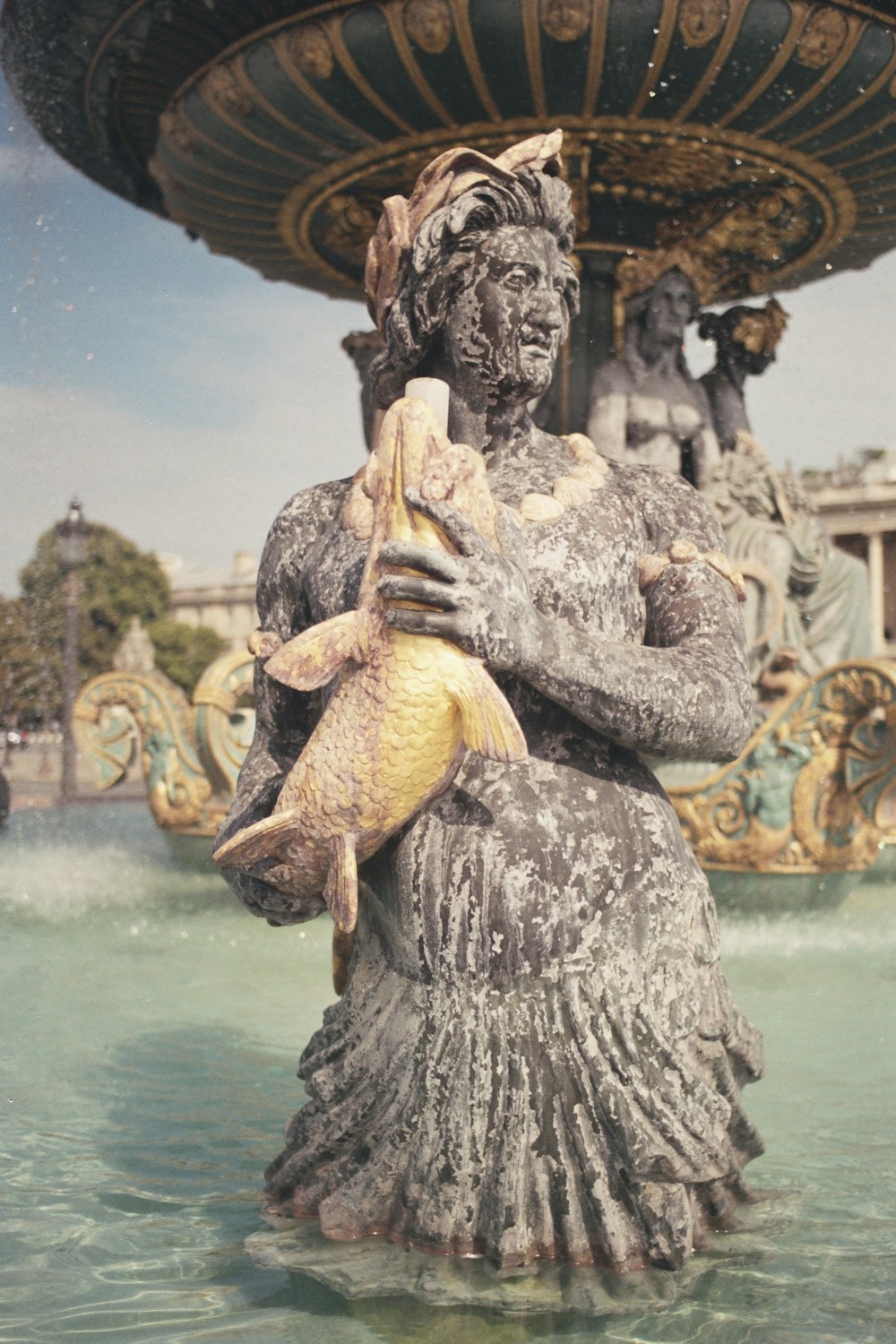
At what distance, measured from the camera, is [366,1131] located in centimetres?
239

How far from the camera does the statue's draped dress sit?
2234mm

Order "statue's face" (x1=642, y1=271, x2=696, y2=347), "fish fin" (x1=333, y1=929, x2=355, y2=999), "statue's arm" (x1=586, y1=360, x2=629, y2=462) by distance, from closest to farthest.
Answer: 1. "fish fin" (x1=333, y1=929, x2=355, y2=999)
2. "statue's arm" (x1=586, y1=360, x2=629, y2=462)
3. "statue's face" (x1=642, y1=271, x2=696, y2=347)

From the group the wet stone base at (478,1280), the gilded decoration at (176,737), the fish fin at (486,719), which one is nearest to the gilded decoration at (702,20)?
the gilded decoration at (176,737)

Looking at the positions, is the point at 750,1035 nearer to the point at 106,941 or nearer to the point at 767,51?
the point at 106,941

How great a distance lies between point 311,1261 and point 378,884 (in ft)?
1.97

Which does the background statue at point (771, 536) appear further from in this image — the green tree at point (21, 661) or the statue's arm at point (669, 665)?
the green tree at point (21, 661)

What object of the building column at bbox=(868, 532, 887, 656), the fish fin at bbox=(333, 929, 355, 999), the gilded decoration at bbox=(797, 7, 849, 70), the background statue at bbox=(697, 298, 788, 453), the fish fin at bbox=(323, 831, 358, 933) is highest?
the building column at bbox=(868, 532, 887, 656)

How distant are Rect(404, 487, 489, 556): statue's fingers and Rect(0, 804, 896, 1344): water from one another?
3.71 feet

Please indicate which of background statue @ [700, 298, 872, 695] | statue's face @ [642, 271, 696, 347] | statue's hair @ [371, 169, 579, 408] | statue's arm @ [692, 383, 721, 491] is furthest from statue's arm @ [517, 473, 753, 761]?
statue's arm @ [692, 383, 721, 491]

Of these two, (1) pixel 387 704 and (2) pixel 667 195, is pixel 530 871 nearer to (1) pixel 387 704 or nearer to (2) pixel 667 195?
(1) pixel 387 704

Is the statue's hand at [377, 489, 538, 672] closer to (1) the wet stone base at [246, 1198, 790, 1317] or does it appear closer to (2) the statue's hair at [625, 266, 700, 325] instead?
(1) the wet stone base at [246, 1198, 790, 1317]

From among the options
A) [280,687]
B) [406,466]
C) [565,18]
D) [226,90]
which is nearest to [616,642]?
[406,466]

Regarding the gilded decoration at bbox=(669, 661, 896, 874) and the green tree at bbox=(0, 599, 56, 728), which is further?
the green tree at bbox=(0, 599, 56, 728)

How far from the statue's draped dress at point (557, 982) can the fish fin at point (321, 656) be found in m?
0.21
